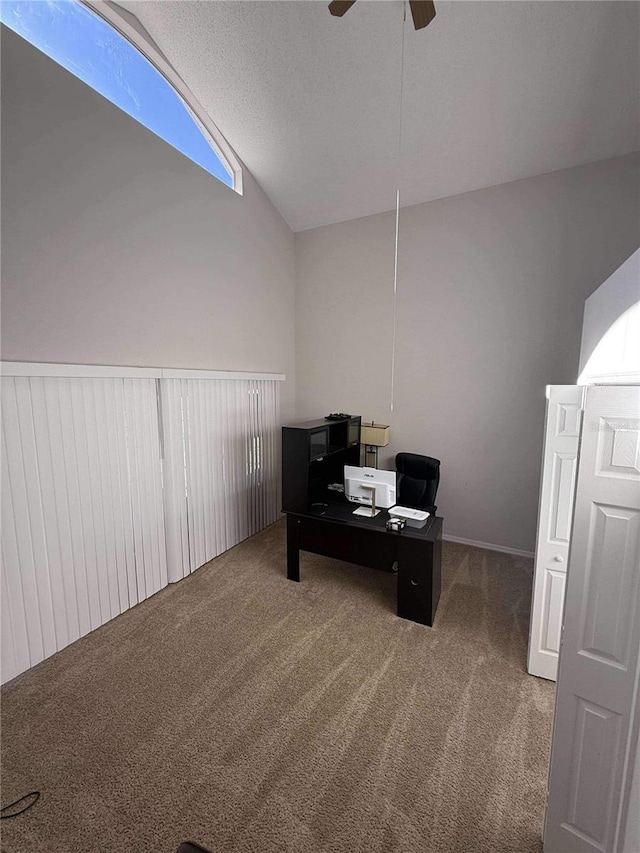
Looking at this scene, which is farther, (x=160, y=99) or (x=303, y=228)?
(x=303, y=228)

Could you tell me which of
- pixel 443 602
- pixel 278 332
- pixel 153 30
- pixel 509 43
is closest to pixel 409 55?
pixel 509 43

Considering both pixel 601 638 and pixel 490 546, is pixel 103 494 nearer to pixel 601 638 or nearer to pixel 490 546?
pixel 601 638

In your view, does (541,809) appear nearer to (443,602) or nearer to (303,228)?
(443,602)

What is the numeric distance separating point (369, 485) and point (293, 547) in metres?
0.90

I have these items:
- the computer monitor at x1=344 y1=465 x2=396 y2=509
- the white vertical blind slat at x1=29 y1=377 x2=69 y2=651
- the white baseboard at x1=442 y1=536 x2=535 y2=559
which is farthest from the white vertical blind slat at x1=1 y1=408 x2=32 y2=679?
the white baseboard at x1=442 y1=536 x2=535 y2=559

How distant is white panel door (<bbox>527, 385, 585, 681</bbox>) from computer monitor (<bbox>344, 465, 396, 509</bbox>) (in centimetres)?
116

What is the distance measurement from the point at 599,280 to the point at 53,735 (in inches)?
203

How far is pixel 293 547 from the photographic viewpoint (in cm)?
332

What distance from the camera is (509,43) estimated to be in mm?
2432

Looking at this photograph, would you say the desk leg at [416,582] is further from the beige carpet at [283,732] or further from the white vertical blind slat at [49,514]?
the white vertical blind slat at [49,514]

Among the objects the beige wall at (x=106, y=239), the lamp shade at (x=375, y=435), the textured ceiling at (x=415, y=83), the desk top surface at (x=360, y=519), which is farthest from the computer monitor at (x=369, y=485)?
the textured ceiling at (x=415, y=83)

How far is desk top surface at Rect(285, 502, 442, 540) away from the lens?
2803mm

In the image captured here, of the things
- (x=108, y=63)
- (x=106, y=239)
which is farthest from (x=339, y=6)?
(x=108, y=63)

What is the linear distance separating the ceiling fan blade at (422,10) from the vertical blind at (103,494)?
266cm
